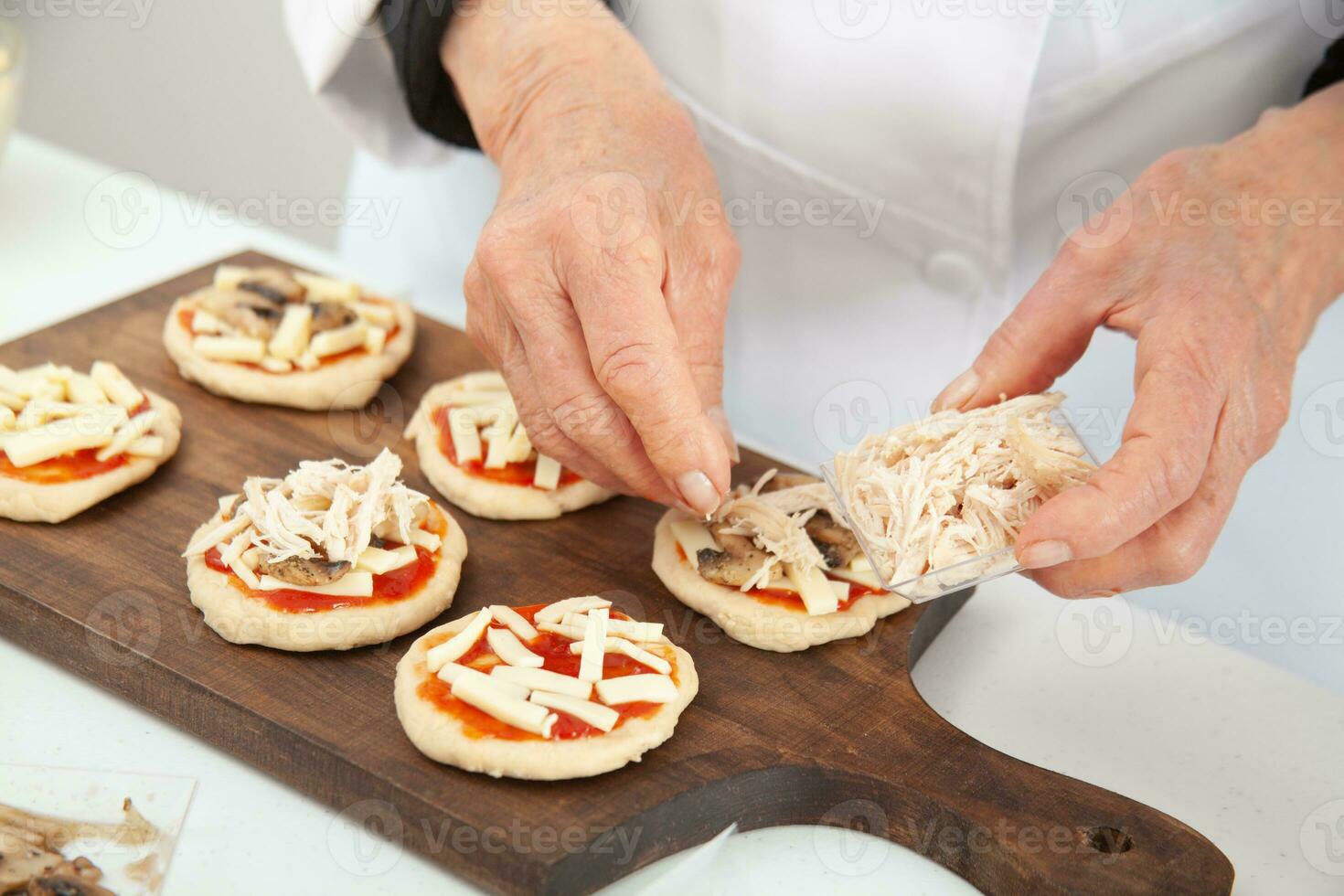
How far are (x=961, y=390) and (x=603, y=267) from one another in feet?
2.62

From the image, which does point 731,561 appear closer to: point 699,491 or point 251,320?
point 699,491

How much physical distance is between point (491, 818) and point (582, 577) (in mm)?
788

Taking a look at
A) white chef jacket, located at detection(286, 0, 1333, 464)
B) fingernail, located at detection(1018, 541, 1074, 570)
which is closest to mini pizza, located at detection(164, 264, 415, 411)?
white chef jacket, located at detection(286, 0, 1333, 464)

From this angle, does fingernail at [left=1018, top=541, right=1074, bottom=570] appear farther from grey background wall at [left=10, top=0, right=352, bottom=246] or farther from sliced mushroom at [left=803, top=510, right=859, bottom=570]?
grey background wall at [left=10, top=0, right=352, bottom=246]

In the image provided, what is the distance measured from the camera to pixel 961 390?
101 inches

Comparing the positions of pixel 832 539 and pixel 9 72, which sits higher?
pixel 9 72

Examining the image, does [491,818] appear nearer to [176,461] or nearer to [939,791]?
[939,791]

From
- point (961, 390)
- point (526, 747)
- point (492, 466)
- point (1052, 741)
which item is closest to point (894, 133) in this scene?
point (961, 390)

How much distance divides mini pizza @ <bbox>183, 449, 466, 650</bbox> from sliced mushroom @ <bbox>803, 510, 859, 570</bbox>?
791mm

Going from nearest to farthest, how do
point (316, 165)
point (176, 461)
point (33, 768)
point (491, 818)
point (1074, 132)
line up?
point (491, 818)
point (33, 768)
point (176, 461)
point (1074, 132)
point (316, 165)

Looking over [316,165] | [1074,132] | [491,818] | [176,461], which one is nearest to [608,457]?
[491,818]

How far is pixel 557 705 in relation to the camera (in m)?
2.17

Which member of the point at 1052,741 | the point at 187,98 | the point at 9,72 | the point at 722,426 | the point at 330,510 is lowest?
the point at 187,98

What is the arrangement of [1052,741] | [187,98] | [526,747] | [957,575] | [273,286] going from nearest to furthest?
[526,747]
[957,575]
[1052,741]
[273,286]
[187,98]
